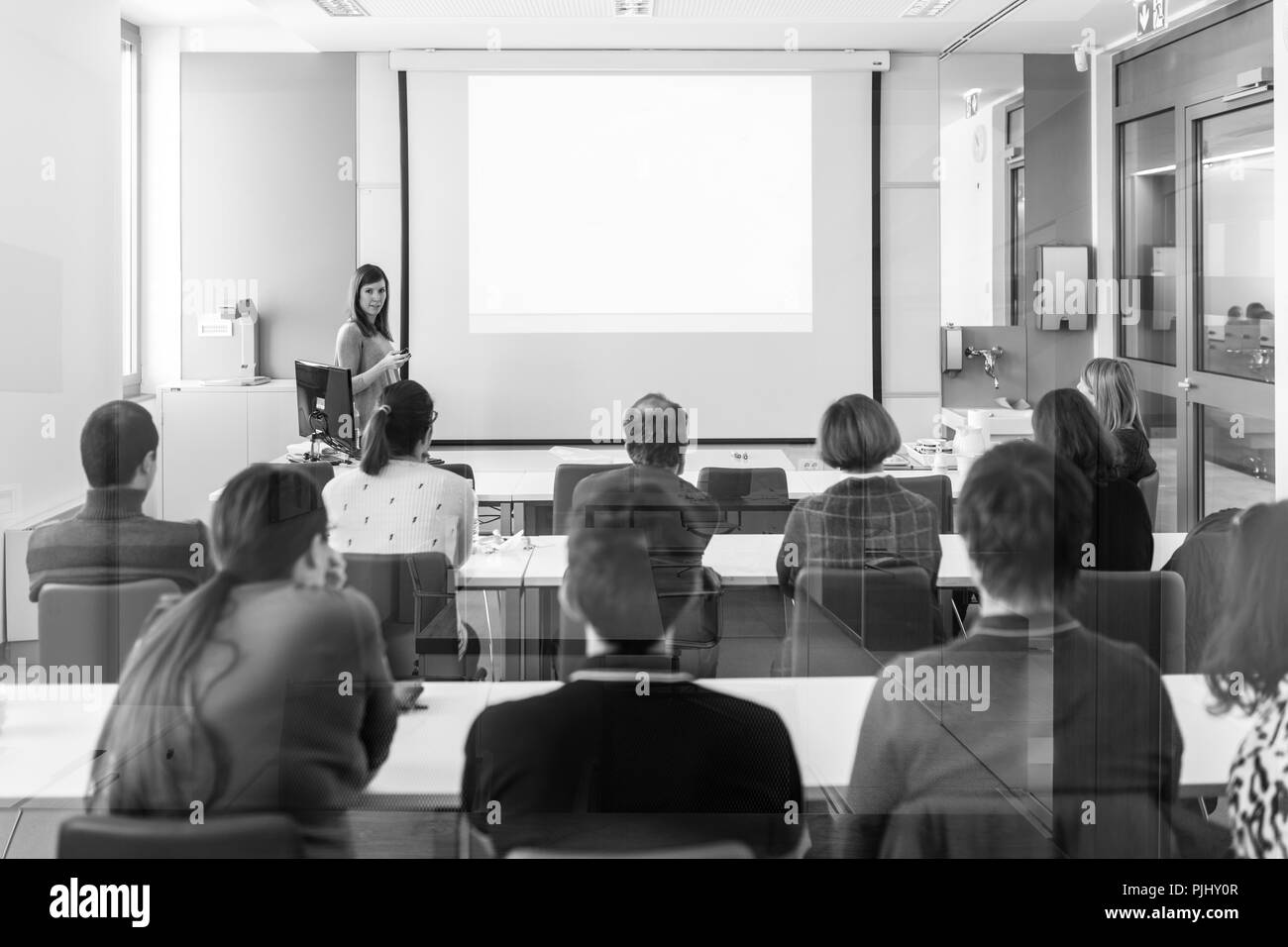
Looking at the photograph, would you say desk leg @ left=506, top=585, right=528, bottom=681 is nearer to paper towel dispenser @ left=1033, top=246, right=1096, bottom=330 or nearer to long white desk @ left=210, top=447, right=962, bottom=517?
long white desk @ left=210, top=447, right=962, bottom=517

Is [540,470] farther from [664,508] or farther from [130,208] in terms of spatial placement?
[130,208]

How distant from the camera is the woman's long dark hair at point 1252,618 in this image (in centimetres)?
258

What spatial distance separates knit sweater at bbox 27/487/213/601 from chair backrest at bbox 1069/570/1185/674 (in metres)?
2.28

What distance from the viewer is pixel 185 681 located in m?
2.42

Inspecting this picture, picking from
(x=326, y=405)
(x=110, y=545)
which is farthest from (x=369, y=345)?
(x=110, y=545)

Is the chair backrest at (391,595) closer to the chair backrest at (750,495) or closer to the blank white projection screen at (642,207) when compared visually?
the blank white projection screen at (642,207)

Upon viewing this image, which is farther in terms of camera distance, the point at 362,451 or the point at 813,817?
the point at 362,451

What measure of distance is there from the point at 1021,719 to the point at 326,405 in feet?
6.75

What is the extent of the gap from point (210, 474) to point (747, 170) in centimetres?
169

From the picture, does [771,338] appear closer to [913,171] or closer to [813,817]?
[913,171]

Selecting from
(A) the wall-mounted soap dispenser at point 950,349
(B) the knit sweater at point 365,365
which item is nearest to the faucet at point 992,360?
(A) the wall-mounted soap dispenser at point 950,349
